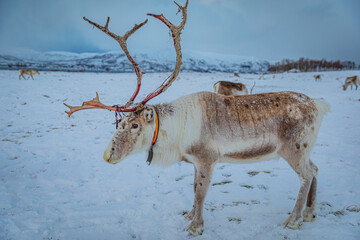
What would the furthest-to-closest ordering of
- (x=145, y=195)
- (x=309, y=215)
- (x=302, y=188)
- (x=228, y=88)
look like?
(x=228, y=88), (x=145, y=195), (x=309, y=215), (x=302, y=188)

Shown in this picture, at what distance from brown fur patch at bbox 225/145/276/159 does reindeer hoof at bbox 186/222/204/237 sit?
1.00 metres

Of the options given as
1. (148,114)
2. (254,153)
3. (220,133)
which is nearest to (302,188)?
(254,153)

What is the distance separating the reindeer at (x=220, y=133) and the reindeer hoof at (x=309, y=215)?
0.07 feet

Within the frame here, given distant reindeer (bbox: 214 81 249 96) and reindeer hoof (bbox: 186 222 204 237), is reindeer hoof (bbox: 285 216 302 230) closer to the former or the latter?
reindeer hoof (bbox: 186 222 204 237)

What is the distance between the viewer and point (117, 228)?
278cm

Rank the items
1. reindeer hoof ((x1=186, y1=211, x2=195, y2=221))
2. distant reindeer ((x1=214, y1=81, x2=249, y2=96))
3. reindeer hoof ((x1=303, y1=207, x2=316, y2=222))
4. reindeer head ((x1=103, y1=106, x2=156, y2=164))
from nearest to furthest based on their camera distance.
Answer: reindeer head ((x1=103, y1=106, x2=156, y2=164))
reindeer hoof ((x1=303, y1=207, x2=316, y2=222))
reindeer hoof ((x1=186, y1=211, x2=195, y2=221))
distant reindeer ((x1=214, y1=81, x2=249, y2=96))

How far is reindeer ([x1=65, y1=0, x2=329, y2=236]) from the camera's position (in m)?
2.66

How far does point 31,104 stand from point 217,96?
1042 centimetres

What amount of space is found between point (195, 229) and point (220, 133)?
1.30 meters

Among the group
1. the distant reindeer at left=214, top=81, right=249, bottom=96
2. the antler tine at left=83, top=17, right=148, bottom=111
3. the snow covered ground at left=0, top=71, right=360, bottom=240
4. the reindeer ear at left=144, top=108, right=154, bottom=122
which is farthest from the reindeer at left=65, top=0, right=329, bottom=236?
the distant reindeer at left=214, top=81, right=249, bottom=96

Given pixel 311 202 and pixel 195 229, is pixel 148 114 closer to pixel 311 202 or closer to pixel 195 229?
pixel 195 229

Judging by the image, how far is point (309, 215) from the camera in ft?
9.47

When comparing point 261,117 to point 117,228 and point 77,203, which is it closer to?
point 117,228

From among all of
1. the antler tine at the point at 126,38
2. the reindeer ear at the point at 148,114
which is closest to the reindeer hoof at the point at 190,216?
the reindeer ear at the point at 148,114
